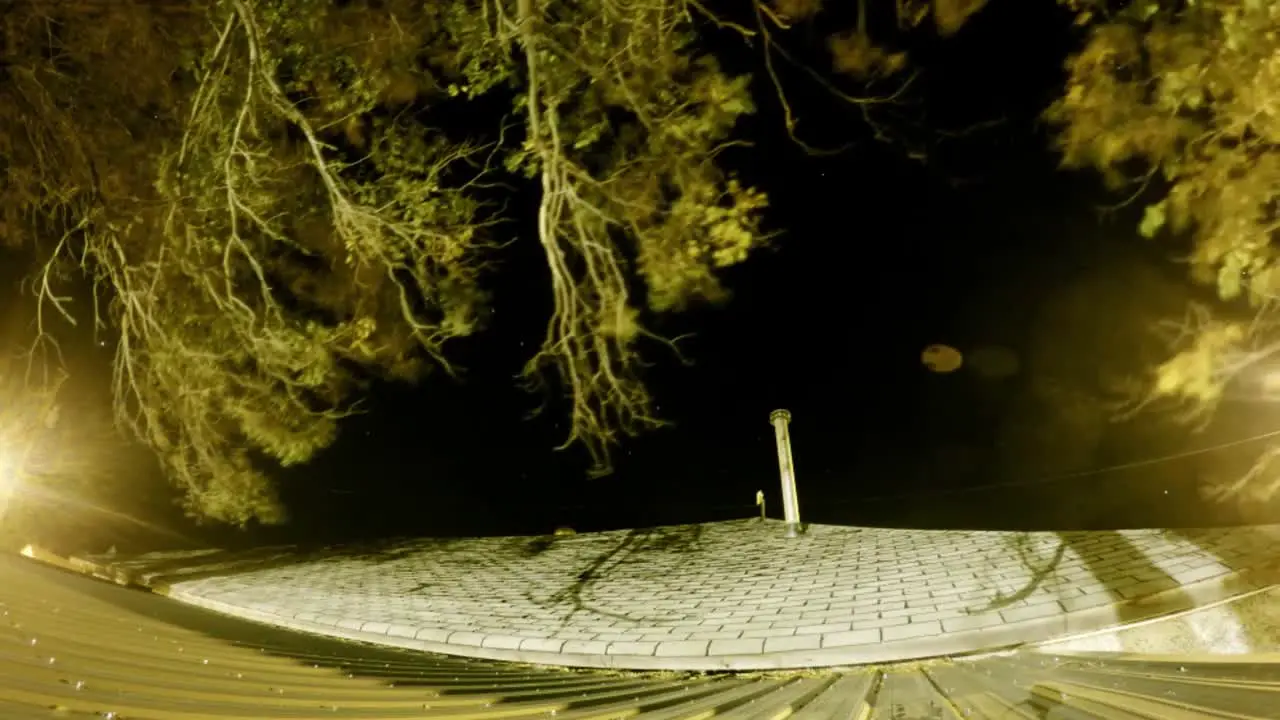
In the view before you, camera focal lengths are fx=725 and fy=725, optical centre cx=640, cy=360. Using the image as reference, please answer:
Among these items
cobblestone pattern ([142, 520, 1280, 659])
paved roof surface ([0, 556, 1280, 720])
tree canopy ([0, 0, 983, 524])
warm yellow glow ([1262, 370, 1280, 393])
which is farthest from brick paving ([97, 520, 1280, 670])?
warm yellow glow ([1262, 370, 1280, 393])

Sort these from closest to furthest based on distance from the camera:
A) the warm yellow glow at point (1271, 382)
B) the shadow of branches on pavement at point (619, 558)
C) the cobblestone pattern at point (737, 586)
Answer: the cobblestone pattern at point (737, 586) < the shadow of branches on pavement at point (619, 558) < the warm yellow glow at point (1271, 382)

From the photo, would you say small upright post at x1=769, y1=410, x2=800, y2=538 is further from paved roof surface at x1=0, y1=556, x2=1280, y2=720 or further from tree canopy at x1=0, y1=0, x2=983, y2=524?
paved roof surface at x1=0, y1=556, x2=1280, y2=720

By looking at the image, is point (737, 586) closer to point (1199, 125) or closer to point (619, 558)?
point (619, 558)

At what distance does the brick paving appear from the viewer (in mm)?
4383

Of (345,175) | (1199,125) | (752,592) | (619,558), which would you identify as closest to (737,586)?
(752,592)

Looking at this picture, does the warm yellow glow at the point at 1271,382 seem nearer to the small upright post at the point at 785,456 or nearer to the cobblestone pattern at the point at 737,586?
the cobblestone pattern at the point at 737,586

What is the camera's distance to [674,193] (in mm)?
6840

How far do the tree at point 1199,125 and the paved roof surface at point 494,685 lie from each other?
3.71 metres

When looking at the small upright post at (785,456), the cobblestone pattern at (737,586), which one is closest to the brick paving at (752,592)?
the cobblestone pattern at (737,586)

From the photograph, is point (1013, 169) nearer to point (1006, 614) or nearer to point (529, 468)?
point (1006, 614)

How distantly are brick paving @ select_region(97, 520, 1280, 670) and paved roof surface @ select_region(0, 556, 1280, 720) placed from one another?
0.31 m

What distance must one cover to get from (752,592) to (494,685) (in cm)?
261

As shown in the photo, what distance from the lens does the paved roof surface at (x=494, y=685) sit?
273 cm

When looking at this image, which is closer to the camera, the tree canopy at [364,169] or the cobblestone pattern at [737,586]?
the cobblestone pattern at [737,586]
